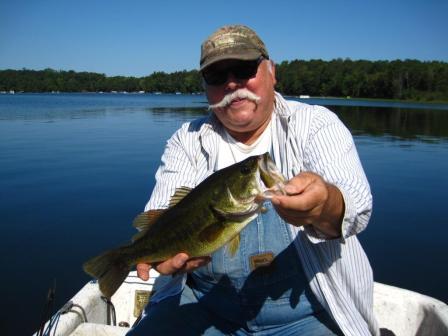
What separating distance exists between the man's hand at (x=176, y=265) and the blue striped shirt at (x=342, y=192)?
0.70 m

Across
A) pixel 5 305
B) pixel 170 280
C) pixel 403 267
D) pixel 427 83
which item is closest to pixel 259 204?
pixel 170 280

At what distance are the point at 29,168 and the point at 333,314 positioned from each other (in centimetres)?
1594

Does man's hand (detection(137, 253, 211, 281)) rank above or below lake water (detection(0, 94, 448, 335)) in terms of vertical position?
above

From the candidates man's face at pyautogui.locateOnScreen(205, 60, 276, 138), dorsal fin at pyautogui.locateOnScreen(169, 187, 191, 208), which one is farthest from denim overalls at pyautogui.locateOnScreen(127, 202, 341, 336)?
man's face at pyautogui.locateOnScreen(205, 60, 276, 138)

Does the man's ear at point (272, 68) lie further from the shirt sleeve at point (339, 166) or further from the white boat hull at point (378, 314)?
the white boat hull at point (378, 314)

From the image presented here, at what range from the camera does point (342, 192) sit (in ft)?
9.30

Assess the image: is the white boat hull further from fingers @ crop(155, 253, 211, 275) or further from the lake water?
fingers @ crop(155, 253, 211, 275)

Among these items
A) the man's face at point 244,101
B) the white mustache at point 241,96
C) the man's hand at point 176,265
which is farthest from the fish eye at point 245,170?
the white mustache at point 241,96

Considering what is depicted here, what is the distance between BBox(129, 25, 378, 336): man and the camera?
3336mm

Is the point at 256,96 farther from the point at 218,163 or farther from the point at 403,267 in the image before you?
the point at 403,267

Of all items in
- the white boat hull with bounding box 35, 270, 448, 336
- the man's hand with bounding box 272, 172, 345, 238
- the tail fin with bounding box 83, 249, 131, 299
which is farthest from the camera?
the white boat hull with bounding box 35, 270, 448, 336

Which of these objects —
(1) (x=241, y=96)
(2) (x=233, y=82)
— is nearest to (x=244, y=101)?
(1) (x=241, y=96)

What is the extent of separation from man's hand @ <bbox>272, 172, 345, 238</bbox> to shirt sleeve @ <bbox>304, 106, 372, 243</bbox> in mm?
79

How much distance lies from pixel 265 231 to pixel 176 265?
0.94m
